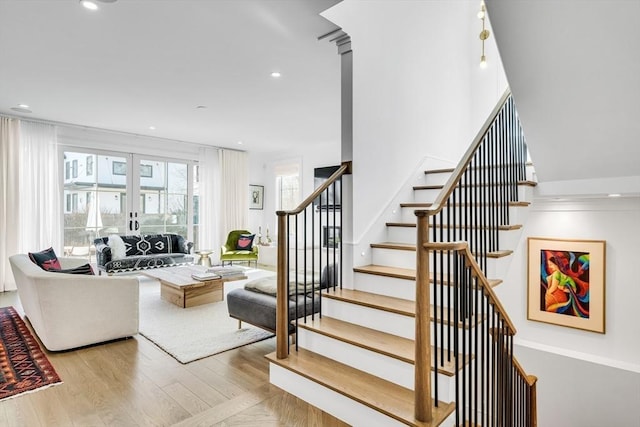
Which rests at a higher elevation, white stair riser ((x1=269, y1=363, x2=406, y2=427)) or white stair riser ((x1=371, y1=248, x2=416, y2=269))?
white stair riser ((x1=371, y1=248, x2=416, y2=269))

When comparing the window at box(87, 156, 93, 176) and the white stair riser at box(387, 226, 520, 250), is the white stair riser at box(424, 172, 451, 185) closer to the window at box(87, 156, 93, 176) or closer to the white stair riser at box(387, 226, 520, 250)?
the white stair riser at box(387, 226, 520, 250)

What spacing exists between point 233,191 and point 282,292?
6108mm

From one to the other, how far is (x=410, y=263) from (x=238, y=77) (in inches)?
111

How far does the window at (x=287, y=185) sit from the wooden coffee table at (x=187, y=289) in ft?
12.8

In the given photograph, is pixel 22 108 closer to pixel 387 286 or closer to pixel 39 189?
pixel 39 189

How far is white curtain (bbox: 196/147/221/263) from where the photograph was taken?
7.97m

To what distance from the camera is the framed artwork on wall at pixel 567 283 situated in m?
3.82

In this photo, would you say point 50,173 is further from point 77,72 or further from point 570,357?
point 570,357

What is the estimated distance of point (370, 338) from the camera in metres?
2.43

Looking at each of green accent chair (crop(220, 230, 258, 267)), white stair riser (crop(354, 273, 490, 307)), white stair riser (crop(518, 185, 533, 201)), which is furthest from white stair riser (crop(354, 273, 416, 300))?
green accent chair (crop(220, 230, 258, 267))

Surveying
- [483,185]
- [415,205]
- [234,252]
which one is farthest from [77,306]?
[234,252]

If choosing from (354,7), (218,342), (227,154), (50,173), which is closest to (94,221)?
(50,173)

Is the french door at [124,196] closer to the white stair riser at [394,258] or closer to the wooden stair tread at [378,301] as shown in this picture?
the wooden stair tread at [378,301]

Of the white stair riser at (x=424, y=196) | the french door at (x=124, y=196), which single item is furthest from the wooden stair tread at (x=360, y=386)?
the french door at (x=124, y=196)
